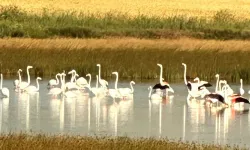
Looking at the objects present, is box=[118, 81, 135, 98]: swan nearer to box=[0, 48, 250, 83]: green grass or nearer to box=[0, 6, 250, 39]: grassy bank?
box=[0, 48, 250, 83]: green grass

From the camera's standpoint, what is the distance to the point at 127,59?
24.8 metres

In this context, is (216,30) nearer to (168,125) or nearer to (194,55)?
(194,55)

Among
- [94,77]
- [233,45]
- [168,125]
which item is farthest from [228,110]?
[233,45]

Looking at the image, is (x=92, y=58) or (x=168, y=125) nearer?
(x=168, y=125)

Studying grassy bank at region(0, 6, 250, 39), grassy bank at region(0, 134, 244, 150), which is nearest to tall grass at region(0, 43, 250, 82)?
grassy bank at region(0, 6, 250, 39)

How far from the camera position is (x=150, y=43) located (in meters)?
28.3

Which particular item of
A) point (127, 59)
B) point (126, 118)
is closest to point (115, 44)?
point (127, 59)

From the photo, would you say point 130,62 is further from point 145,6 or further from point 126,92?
point 145,6

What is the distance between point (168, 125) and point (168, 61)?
948cm

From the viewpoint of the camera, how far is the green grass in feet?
78.8

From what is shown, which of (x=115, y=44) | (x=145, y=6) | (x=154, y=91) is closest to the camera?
(x=154, y=91)

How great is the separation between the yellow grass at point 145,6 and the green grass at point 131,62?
19.5 meters

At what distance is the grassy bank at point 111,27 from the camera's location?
32.7 metres

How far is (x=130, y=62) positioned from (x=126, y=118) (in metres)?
8.30
